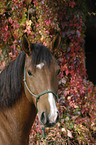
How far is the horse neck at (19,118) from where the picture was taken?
188 centimetres

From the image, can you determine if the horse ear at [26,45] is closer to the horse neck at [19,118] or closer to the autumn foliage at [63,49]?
the horse neck at [19,118]

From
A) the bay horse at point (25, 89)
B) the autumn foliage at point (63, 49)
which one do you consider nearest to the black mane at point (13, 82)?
the bay horse at point (25, 89)

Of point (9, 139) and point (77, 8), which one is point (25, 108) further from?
point (77, 8)

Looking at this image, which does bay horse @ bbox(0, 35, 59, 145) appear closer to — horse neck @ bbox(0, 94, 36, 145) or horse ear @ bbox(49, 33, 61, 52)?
horse neck @ bbox(0, 94, 36, 145)

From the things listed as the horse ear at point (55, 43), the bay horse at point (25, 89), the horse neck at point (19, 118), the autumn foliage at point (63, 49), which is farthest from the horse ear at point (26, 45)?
the autumn foliage at point (63, 49)

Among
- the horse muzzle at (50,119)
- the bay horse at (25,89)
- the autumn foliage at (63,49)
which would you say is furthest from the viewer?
the autumn foliage at (63,49)

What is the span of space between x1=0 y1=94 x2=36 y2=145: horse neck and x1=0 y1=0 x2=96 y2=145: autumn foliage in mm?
1445

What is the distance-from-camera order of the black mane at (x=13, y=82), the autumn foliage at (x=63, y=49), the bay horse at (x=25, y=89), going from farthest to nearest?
the autumn foliage at (x=63, y=49) → the black mane at (x=13, y=82) → the bay horse at (x=25, y=89)

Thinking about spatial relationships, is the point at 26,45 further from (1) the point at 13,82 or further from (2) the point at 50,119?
(2) the point at 50,119

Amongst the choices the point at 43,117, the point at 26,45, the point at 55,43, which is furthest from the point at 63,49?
the point at 43,117

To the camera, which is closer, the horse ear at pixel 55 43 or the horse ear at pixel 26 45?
the horse ear at pixel 26 45

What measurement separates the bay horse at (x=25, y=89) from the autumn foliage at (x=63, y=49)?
4.85ft

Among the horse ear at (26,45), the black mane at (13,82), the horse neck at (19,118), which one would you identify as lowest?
the horse neck at (19,118)

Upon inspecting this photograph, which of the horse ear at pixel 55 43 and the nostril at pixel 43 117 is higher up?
the horse ear at pixel 55 43
